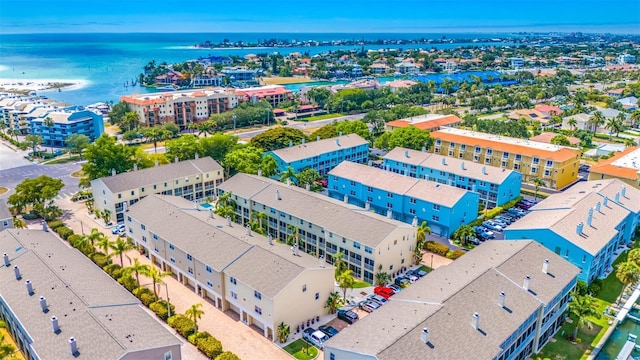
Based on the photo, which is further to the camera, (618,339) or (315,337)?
(618,339)

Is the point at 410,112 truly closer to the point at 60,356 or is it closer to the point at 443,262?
the point at 443,262

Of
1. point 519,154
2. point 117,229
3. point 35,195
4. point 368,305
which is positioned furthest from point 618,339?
point 35,195

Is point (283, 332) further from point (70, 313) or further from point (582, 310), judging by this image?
point (582, 310)

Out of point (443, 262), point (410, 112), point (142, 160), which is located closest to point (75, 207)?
point (142, 160)

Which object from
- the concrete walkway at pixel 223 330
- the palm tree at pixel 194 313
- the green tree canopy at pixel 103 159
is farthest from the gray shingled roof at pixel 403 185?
the palm tree at pixel 194 313

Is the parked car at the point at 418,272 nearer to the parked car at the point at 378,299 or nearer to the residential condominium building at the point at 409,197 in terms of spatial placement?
the parked car at the point at 378,299

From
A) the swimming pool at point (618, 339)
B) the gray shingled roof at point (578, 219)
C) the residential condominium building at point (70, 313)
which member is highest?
the gray shingled roof at point (578, 219)
